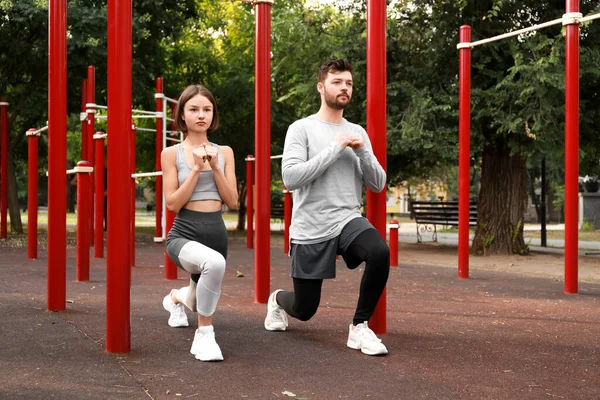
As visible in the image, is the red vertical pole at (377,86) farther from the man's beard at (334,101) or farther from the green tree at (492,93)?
the green tree at (492,93)

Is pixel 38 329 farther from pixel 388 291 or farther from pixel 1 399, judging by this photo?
pixel 388 291

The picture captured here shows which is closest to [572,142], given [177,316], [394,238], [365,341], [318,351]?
[394,238]

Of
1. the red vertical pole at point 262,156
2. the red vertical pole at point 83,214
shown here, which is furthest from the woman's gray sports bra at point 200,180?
the red vertical pole at point 83,214

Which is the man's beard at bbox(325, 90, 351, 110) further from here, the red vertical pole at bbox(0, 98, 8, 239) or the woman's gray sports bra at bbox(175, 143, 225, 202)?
the red vertical pole at bbox(0, 98, 8, 239)

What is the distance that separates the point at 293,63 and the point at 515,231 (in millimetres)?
4938

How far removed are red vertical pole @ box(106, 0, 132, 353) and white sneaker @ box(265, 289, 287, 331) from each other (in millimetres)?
1110

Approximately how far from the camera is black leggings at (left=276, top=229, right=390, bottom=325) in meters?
4.36

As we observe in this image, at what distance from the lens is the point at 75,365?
4.01 metres

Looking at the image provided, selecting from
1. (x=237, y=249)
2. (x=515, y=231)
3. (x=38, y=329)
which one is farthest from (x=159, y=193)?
(x=38, y=329)

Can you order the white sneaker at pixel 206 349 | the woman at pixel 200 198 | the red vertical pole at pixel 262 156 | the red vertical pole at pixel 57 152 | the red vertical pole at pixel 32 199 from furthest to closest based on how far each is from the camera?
the red vertical pole at pixel 32 199 < the red vertical pole at pixel 262 156 < the red vertical pole at pixel 57 152 < the woman at pixel 200 198 < the white sneaker at pixel 206 349

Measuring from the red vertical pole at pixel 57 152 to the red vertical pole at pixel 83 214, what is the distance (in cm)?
175

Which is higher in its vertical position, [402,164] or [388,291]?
[402,164]

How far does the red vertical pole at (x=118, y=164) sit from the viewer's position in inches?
170

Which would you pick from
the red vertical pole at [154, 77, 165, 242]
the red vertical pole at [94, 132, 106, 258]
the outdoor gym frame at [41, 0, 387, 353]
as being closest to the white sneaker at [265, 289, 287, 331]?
the outdoor gym frame at [41, 0, 387, 353]
